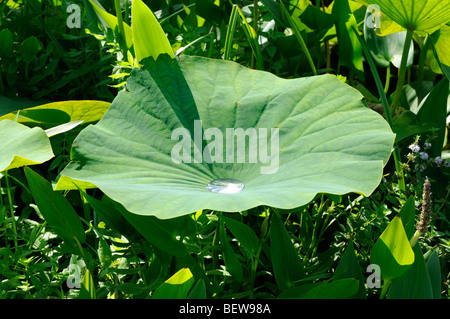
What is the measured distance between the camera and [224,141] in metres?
1.30

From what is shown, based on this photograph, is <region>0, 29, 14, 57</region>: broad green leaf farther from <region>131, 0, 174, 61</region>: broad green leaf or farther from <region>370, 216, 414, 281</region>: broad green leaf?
<region>370, 216, 414, 281</region>: broad green leaf

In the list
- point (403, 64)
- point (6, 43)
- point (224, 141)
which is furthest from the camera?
point (6, 43)

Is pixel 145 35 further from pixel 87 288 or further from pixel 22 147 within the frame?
pixel 87 288

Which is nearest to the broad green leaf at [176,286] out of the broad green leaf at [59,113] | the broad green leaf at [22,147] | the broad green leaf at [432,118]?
the broad green leaf at [22,147]

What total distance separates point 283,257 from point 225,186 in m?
0.20

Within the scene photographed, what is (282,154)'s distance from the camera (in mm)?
1245

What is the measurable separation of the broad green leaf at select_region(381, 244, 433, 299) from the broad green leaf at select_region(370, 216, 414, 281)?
0.03m

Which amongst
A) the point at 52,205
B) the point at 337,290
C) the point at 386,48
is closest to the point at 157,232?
the point at 52,205

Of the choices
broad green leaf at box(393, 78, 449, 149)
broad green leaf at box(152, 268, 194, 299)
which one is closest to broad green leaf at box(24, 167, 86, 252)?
broad green leaf at box(152, 268, 194, 299)

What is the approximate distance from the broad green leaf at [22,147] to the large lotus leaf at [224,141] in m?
0.06

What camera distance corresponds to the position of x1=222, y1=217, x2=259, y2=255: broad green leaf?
46.0 inches

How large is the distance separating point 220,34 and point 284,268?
Result: 108 centimetres
